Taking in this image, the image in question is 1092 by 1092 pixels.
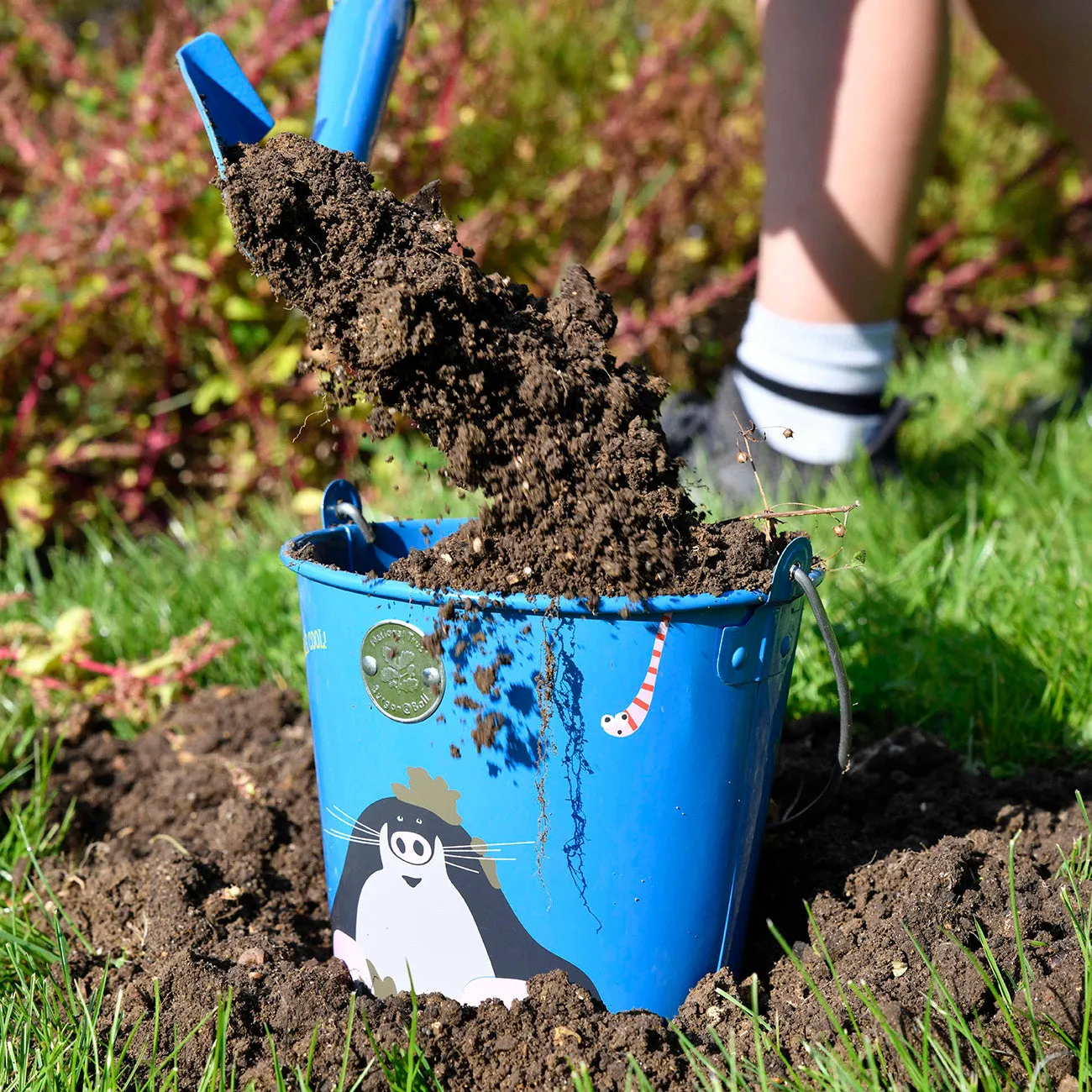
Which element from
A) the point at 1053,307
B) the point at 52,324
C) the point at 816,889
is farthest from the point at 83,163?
the point at 1053,307

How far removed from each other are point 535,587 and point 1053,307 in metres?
4.18

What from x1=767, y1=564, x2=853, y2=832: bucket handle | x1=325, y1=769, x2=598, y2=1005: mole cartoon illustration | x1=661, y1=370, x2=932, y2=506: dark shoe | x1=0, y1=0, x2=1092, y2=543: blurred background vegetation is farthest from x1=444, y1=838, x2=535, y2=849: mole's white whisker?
x1=0, y1=0, x2=1092, y2=543: blurred background vegetation

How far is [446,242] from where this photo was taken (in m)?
1.23

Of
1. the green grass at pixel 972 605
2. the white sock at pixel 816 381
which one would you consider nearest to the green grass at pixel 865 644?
the green grass at pixel 972 605

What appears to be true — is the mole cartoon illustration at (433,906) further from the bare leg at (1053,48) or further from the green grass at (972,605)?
the bare leg at (1053,48)

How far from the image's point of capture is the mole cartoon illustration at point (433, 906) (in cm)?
124

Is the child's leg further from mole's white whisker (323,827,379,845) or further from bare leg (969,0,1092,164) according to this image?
mole's white whisker (323,827,379,845)

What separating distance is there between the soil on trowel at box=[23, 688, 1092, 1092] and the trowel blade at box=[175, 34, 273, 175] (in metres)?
0.94

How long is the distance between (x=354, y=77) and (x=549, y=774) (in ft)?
3.03

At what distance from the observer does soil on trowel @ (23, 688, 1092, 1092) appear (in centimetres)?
118

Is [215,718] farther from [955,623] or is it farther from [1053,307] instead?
[1053,307]

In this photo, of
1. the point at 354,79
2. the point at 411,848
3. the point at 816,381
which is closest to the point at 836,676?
the point at 411,848

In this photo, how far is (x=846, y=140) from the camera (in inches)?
84.4

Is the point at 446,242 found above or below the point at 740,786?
above
